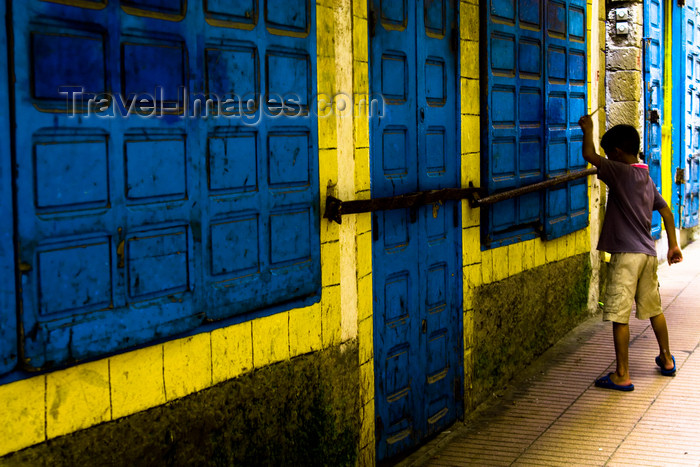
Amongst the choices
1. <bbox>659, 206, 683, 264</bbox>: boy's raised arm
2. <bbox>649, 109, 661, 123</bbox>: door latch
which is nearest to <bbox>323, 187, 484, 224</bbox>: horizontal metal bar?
<bbox>659, 206, 683, 264</bbox>: boy's raised arm

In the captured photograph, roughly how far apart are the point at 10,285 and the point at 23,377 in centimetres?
29

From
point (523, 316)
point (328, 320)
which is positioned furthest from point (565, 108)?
point (328, 320)

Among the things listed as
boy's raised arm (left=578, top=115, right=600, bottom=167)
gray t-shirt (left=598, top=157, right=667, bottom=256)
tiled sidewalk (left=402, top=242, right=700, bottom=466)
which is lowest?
tiled sidewalk (left=402, top=242, right=700, bottom=466)

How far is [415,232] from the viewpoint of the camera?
5078mm

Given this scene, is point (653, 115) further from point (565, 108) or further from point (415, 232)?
point (415, 232)

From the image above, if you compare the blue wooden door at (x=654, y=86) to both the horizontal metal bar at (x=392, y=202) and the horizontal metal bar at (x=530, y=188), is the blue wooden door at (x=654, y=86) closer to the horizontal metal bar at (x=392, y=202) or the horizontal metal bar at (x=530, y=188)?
the horizontal metal bar at (x=530, y=188)

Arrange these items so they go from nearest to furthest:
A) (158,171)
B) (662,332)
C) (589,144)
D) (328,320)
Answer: (158,171) → (328,320) → (589,144) → (662,332)

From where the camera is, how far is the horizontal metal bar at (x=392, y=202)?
14.0 feet

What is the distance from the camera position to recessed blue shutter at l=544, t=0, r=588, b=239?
22.5 ft

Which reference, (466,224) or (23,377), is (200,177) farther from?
(466,224)

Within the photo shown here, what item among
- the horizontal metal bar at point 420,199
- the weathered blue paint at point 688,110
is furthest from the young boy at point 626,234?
the weathered blue paint at point 688,110

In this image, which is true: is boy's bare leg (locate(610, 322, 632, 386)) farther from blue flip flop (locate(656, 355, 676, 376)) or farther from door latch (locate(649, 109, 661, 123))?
door latch (locate(649, 109, 661, 123))

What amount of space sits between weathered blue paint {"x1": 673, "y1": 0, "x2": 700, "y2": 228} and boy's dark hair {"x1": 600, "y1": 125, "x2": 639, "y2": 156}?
19.5 ft

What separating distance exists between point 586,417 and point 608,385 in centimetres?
61
